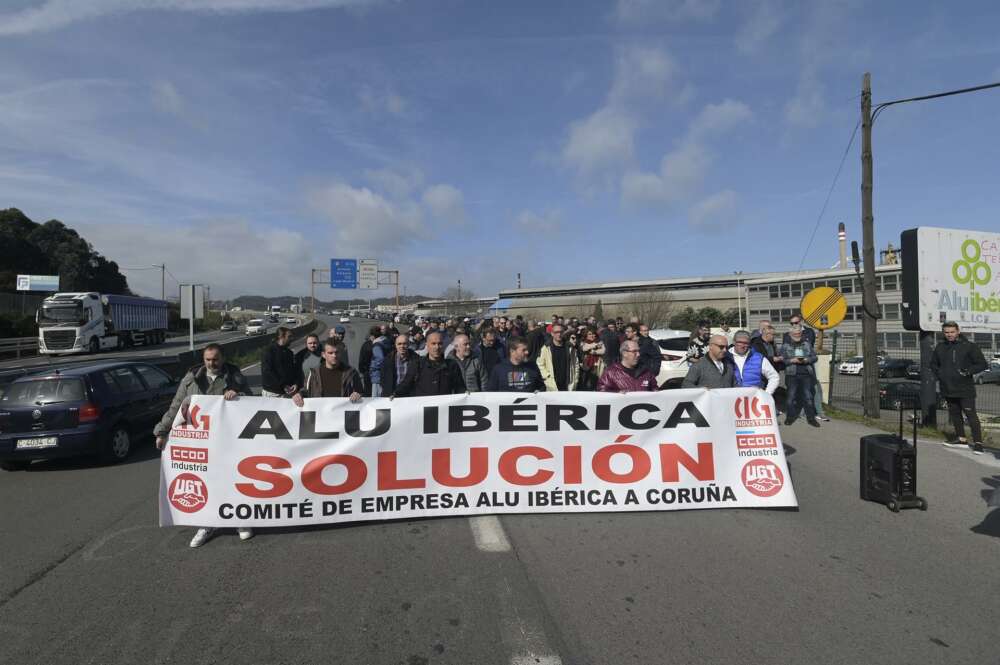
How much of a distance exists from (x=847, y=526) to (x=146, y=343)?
47.1 meters

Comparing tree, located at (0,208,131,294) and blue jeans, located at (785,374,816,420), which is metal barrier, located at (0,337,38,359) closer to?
tree, located at (0,208,131,294)

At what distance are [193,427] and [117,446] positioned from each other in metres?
4.16

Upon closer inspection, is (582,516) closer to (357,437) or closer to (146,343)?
(357,437)

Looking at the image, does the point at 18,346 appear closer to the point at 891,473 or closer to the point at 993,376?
the point at 891,473

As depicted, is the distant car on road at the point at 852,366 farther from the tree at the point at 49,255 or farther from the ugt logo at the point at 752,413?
the tree at the point at 49,255

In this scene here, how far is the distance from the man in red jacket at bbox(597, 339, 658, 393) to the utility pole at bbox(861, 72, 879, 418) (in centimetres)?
746

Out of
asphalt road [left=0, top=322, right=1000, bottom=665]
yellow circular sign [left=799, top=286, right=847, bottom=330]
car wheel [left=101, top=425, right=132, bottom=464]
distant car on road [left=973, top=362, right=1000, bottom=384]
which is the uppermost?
yellow circular sign [left=799, top=286, right=847, bottom=330]

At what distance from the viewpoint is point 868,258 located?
1149 centimetres

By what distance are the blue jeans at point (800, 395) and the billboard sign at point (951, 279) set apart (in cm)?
235

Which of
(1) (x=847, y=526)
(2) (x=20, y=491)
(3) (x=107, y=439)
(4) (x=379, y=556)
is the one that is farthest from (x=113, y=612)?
(1) (x=847, y=526)

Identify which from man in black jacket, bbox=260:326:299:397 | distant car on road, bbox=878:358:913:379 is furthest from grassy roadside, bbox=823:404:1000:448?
distant car on road, bbox=878:358:913:379

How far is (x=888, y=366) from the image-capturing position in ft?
93.8

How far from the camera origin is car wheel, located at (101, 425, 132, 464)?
7.95m

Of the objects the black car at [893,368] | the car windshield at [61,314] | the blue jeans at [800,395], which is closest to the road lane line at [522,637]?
the blue jeans at [800,395]
